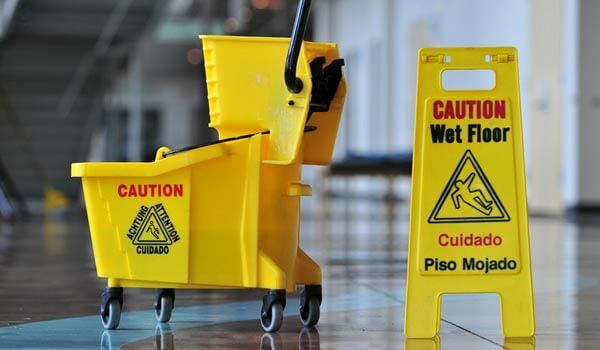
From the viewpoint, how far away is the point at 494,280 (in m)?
3.26

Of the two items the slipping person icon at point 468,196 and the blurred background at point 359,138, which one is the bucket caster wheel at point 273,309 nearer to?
the blurred background at point 359,138

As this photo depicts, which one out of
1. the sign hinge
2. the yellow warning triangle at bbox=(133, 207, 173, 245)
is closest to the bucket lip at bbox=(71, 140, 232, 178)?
the yellow warning triangle at bbox=(133, 207, 173, 245)

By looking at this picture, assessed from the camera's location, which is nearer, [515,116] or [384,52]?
[515,116]

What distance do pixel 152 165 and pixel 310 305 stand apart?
0.64 m

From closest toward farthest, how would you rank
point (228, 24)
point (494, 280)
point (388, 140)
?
1. point (494, 280)
2. point (388, 140)
3. point (228, 24)

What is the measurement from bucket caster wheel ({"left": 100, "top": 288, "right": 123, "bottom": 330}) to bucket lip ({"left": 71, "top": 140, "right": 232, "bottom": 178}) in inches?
13.8

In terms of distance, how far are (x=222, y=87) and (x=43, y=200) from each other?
13728mm

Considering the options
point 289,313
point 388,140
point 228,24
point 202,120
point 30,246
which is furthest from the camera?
point 202,120

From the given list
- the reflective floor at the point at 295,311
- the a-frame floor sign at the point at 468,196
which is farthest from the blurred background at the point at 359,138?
the a-frame floor sign at the point at 468,196

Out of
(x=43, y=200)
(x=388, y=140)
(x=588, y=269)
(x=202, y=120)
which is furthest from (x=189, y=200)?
(x=202, y=120)

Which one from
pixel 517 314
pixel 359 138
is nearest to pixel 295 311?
pixel 517 314

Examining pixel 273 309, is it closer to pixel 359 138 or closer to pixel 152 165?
pixel 152 165

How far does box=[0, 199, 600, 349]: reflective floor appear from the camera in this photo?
3.16 m

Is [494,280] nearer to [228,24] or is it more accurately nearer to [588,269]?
[588,269]
